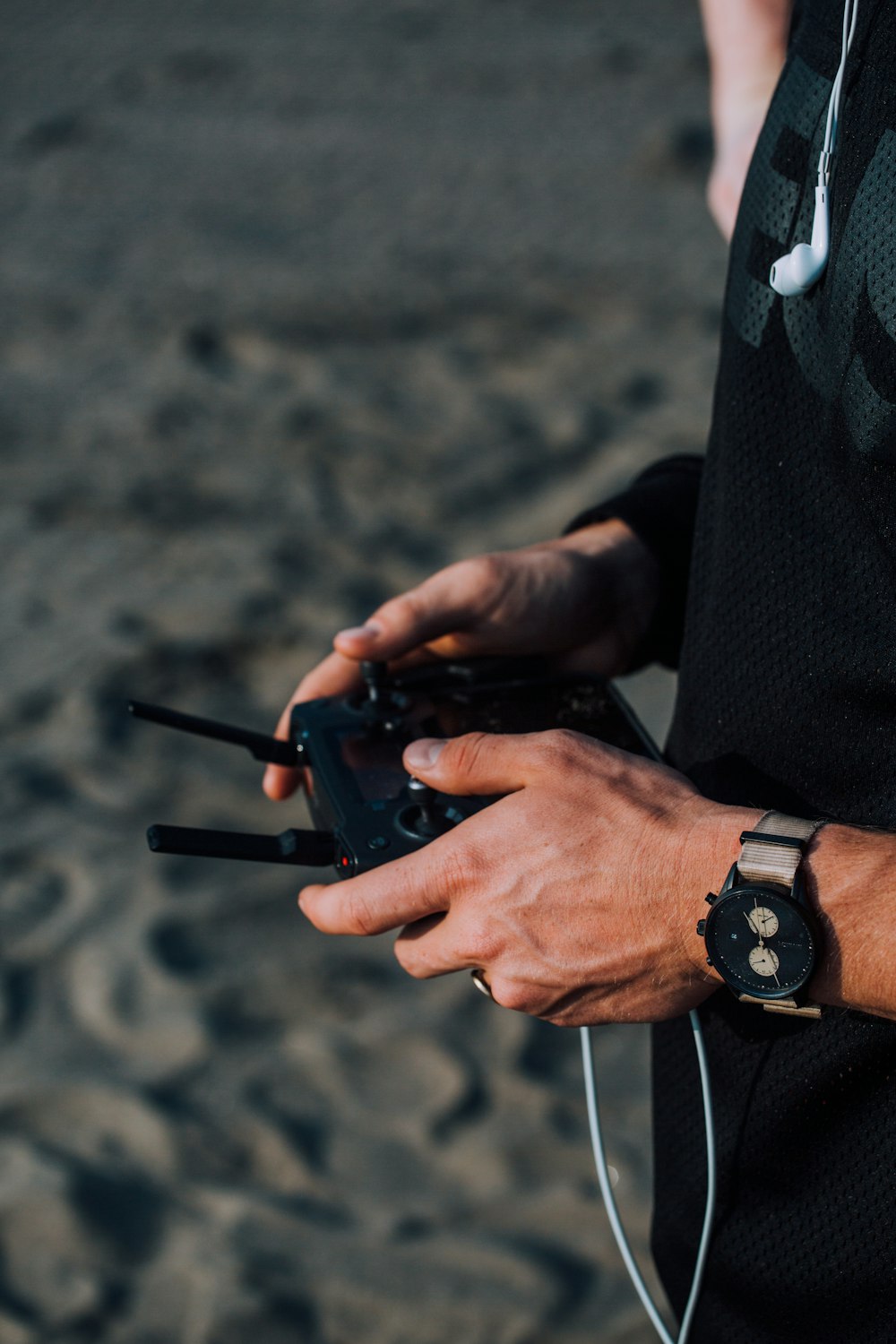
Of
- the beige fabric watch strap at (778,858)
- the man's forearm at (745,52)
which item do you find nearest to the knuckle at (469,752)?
the beige fabric watch strap at (778,858)

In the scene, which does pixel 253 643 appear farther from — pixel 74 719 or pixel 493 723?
pixel 493 723

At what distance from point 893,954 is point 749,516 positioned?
1.14 ft

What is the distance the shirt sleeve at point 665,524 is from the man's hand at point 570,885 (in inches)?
15.4

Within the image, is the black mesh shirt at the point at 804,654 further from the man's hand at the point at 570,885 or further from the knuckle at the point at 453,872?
the knuckle at the point at 453,872

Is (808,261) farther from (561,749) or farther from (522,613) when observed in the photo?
(522,613)

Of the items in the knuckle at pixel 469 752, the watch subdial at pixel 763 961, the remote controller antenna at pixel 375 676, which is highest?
the knuckle at pixel 469 752

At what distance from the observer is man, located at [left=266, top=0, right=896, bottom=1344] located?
858 mm

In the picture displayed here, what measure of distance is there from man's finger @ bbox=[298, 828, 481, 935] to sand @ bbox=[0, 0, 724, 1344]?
3.42 ft

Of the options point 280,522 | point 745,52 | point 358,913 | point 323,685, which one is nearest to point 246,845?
point 358,913

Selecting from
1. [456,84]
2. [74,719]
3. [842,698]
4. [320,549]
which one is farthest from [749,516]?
[456,84]

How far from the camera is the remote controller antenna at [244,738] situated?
3.85ft

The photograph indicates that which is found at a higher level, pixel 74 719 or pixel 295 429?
pixel 295 429

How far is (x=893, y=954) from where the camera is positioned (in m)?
0.80

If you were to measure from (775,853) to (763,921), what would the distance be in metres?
0.04
